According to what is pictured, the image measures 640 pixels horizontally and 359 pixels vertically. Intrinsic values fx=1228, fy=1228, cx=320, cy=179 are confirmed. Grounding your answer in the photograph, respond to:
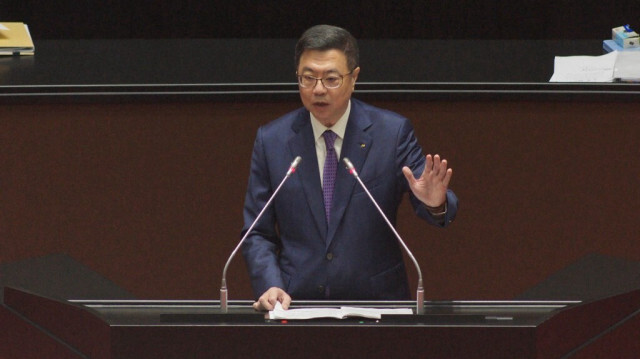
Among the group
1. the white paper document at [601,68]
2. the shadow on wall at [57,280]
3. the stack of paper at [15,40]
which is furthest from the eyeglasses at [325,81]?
the stack of paper at [15,40]

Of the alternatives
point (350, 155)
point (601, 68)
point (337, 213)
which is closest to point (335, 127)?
point (350, 155)

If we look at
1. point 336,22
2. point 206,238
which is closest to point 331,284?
point 206,238

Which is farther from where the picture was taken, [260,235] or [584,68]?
[584,68]

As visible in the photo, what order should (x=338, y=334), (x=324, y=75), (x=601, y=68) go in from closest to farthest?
(x=338, y=334)
(x=324, y=75)
(x=601, y=68)

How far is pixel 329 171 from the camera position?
2.47 metres

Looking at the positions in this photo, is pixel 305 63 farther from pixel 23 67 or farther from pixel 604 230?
pixel 23 67

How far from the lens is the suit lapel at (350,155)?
7.98ft

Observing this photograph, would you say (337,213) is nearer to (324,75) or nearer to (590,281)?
(324,75)

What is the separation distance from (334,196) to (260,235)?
167 millimetres

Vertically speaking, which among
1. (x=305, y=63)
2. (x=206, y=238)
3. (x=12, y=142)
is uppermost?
(x=305, y=63)

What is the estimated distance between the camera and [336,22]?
4477mm

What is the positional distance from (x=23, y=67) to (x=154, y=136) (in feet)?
2.08

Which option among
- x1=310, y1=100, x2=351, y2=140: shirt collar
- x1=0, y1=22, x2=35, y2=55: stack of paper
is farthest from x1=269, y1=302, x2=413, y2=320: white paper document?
x1=0, y1=22, x2=35, y2=55: stack of paper

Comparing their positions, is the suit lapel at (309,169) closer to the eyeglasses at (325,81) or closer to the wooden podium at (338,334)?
the eyeglasses at (325,81)
